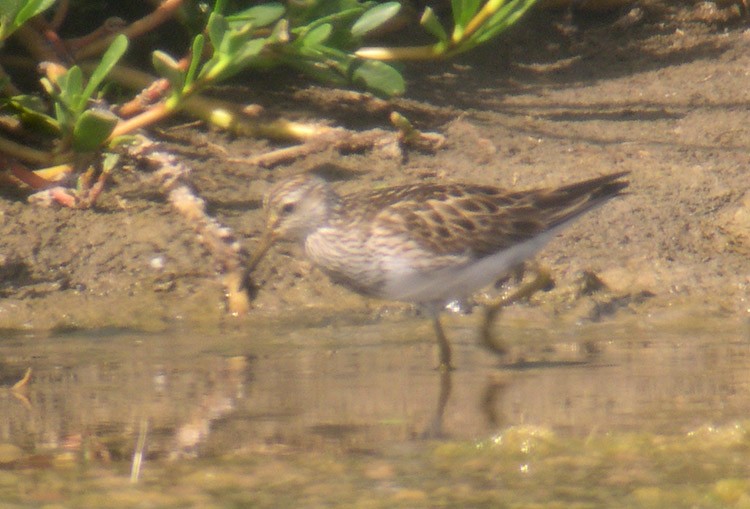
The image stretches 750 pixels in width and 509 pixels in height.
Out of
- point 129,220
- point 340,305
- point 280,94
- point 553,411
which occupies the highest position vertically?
point 280,94

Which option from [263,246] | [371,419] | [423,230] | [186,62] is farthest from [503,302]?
[186,62]

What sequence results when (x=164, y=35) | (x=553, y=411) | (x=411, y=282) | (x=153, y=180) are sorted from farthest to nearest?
(x=164, y=35)
(x=153, y=180)
(x=411, y=282)
(x=553, y=411)

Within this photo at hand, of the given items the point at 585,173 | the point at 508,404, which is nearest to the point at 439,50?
the point at 585,173

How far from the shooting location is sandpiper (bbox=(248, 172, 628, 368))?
5.79 m

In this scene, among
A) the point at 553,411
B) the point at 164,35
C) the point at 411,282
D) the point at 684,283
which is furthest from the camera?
the point at 164,35

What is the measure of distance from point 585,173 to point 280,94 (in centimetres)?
197

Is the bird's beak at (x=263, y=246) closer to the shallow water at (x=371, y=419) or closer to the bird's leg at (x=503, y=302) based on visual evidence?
the shallow water at (x=371, y=419)

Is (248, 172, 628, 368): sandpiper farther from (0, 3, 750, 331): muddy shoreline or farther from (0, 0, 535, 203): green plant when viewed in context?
(0, 0, 535, 203): green plant

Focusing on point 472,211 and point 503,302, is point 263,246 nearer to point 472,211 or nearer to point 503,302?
point 472,211

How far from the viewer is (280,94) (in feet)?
26.2

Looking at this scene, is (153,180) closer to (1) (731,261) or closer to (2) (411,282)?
(2) (411,282)

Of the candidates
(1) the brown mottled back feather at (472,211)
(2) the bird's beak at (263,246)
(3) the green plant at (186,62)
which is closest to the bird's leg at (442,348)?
(1) the brown mottled back feather at (472,211)

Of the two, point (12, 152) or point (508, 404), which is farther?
point (12, 152)

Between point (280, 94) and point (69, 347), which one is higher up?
point (280, 94)
